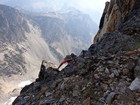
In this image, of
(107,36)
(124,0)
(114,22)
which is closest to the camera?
(107,36)

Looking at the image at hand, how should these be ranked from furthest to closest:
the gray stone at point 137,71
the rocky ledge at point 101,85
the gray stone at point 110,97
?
the gray stone at point 137,71
the rocky ledge at point 101,85
the gray stone at point 110,97

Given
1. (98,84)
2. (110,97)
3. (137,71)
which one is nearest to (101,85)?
Result: (98,84)

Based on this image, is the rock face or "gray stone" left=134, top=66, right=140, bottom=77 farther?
"gray stone" left=134, top=66, right=140, bottom=77

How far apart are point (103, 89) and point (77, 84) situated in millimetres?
2026

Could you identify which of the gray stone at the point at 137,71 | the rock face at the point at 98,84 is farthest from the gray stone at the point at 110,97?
→ the gray stone at the point at 137,71

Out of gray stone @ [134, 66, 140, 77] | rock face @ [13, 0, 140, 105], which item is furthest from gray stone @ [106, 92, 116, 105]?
gray stone @ [134, 66, 140, 77]

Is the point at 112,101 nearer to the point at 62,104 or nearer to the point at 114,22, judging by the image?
the point at 62,104

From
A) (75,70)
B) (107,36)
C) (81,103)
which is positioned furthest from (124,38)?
(81,103)

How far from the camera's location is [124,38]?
2391 cm

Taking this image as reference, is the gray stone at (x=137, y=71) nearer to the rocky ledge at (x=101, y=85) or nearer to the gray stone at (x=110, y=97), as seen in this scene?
the rocky ledge at (x=101, y=85)

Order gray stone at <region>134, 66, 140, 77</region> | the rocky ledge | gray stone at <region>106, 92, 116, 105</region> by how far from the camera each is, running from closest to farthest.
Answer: gray stone at <region>106, 92, 116, 105</region>, the rocky ledge, gray stone at <region>134, 66, 140, 77</region>

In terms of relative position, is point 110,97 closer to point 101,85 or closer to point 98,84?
point 101,85

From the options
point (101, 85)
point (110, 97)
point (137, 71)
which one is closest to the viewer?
point (110, 97)

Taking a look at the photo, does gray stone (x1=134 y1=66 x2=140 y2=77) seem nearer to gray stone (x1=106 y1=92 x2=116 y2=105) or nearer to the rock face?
the rock face
